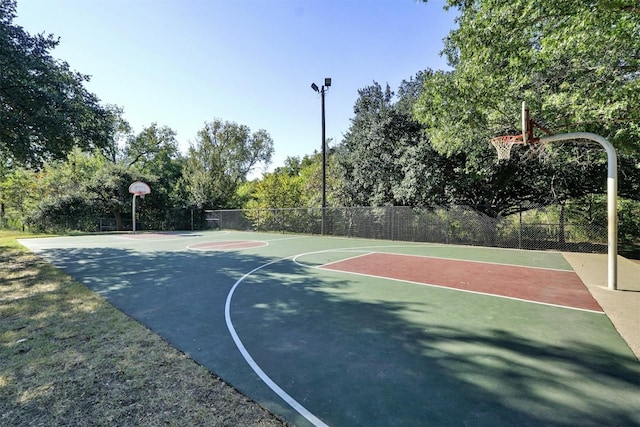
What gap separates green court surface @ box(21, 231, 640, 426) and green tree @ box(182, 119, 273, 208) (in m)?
18.5

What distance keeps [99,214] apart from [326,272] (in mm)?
23365

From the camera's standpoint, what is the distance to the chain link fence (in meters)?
10.7

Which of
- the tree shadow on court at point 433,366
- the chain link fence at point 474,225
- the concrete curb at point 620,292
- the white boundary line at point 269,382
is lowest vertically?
the white boundary line at point 269,382

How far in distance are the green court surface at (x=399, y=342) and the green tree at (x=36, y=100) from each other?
459 cm

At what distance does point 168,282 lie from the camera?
6422mm

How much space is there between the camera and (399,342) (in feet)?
11.2

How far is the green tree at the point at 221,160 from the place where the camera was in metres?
25.1

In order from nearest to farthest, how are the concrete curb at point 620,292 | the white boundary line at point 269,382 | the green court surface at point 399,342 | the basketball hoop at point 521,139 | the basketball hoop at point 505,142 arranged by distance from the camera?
1. the white boundary line at point 269,382
2. the green court surface at point 399,342
3. the concrete curb at point 620,292
4. the basketball hoop at point 521,139
5. the basketball hoop at point 505,142

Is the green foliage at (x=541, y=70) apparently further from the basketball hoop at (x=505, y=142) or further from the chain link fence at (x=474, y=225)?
the chain link fence at (x=474, y=225)

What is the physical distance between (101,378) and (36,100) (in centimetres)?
983

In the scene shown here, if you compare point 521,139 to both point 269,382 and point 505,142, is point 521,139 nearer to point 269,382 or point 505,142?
point 505,142

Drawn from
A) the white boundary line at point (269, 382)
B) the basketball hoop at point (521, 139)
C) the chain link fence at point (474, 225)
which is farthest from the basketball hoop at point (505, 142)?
the white boundary line at point (269, 382)

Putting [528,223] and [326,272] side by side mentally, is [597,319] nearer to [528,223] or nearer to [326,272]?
[326,272]

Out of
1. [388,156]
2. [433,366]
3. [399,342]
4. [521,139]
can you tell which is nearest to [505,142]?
[521,139]
